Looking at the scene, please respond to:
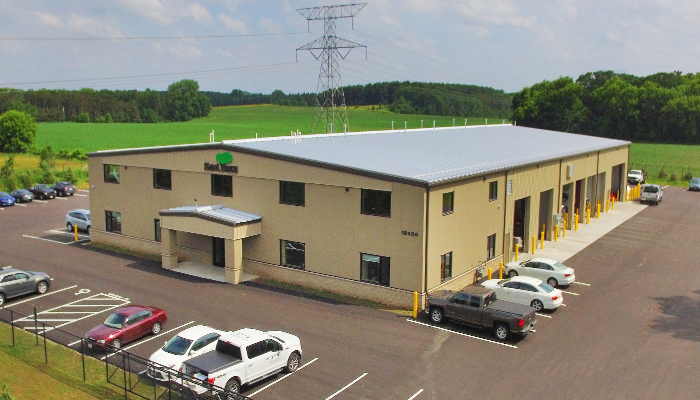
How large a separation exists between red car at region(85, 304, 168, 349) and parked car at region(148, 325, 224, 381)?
2946 millimetres

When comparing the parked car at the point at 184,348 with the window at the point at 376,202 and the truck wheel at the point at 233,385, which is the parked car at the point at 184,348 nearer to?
the truck wheel at the point at 233,385

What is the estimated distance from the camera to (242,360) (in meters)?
17.9

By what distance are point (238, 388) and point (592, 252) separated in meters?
26.0

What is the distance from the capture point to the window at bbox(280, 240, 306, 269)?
29.6m

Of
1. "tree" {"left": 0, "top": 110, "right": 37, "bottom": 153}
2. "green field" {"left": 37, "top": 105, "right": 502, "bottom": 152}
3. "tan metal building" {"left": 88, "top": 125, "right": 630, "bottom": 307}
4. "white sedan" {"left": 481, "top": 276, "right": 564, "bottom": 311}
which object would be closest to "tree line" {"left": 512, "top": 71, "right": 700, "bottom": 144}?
"green field" {"left": 37, "top": 105, "right": 502, "bottom": 152}

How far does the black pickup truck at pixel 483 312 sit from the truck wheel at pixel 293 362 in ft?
21.8

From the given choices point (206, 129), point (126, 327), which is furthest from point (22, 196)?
point (206, 129)

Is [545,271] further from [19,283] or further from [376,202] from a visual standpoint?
[19,283]

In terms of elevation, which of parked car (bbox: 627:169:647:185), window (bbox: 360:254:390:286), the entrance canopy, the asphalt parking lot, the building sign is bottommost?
the asphalt parking lot

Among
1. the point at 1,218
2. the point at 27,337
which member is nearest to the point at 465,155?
the point at 27,337

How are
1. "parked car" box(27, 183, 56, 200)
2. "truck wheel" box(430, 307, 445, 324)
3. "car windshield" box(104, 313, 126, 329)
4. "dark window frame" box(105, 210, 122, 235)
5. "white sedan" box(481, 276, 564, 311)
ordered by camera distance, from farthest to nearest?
"parked car" box(27, 183, 56, 200) → "dark window frame" box(105, 210, 122, 235) → "white sedan" box(481, 276, 564, 311) → "truck wheel" box(430, 307, 445, 324) → "car windshield" box(104, 313, 126, 329)

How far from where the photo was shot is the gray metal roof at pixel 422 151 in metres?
28.2

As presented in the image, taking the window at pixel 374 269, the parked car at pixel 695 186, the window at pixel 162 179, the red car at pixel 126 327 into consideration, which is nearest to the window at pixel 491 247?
the window at pixel 374 269

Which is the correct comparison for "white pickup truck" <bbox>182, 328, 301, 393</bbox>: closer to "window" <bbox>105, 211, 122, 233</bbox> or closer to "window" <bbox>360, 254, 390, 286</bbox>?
"window" <bbox>360, 254, 390, 286</bbox>
